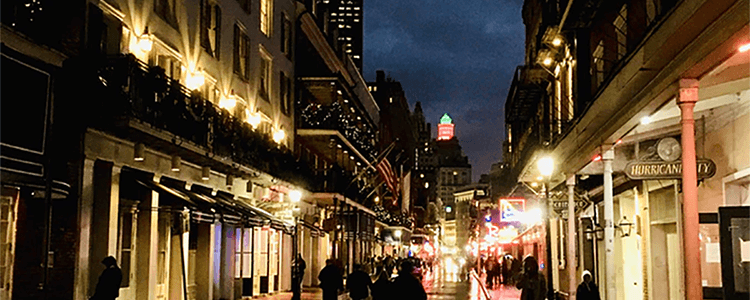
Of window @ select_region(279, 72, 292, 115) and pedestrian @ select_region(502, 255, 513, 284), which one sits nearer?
window @ select_region(279, 72, 292, 115)

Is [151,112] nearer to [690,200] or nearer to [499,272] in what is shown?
[690,200]

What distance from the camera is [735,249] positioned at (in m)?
9.85

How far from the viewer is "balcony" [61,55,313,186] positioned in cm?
1658

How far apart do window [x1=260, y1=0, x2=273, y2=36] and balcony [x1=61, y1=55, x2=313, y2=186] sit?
26.1 ft

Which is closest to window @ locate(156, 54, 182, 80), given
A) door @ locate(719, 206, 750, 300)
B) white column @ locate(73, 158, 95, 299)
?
white column @ locate(73, 158, 95, 299)

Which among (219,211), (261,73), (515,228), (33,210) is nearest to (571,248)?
(219,211)

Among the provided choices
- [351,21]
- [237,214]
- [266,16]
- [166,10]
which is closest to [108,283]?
[237,214]

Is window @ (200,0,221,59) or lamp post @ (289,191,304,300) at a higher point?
window @ (200,0,221,59)

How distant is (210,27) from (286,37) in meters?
11.5

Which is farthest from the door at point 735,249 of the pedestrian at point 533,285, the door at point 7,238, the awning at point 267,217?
the awning at point 267,217

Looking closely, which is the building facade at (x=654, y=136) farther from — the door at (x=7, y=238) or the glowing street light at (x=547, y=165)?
the door at (x=7, y=238)

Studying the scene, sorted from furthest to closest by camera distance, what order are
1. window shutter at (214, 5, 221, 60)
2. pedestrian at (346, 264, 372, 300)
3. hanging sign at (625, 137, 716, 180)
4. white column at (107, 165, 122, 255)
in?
window shutter at (214, 5, 221, 60) → pedestrian at (346, 264, 372, 300) → white column at (107, 165, 122, 255) → hanging sign at (625, 137, 716, 180)

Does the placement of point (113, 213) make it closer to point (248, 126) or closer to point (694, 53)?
point (248, 126)

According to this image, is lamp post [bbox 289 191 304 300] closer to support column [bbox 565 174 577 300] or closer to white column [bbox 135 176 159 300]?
white column [bbox 135 176 159 300]
